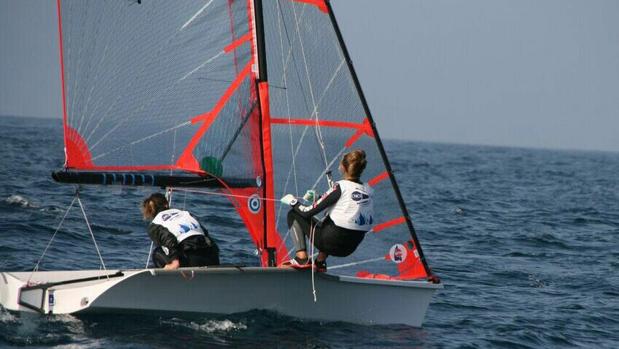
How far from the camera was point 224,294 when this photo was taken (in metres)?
8.42

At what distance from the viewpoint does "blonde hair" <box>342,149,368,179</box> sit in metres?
8.48

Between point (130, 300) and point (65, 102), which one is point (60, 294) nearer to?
point (130, 300)

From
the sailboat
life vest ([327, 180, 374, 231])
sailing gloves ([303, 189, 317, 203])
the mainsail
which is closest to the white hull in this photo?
the sailboat

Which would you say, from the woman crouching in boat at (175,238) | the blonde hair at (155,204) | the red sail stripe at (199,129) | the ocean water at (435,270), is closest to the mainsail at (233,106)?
the red sail stripe at (199,129)

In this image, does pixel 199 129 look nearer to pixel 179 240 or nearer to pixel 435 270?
pixel 179 240

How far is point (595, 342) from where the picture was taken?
9648mm

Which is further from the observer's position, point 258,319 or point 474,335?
point 474,335

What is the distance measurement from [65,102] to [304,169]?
7.48 feet

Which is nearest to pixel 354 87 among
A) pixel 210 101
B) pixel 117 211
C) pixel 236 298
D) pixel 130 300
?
pixel 210 101

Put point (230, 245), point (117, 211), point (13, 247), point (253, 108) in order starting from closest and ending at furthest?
point (253, 108), point (13, 247), point (230, 245), point (117, 211)

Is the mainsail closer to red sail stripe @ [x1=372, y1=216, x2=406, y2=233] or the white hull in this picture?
red sail stripe @ [x1=372, y1=216, x2=406, y2=233]

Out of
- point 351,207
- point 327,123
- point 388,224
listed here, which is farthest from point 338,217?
point 327,123

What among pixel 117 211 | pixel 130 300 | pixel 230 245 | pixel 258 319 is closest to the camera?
pixel 130 300

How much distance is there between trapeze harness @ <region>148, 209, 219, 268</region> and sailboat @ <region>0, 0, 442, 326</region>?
28 cm
